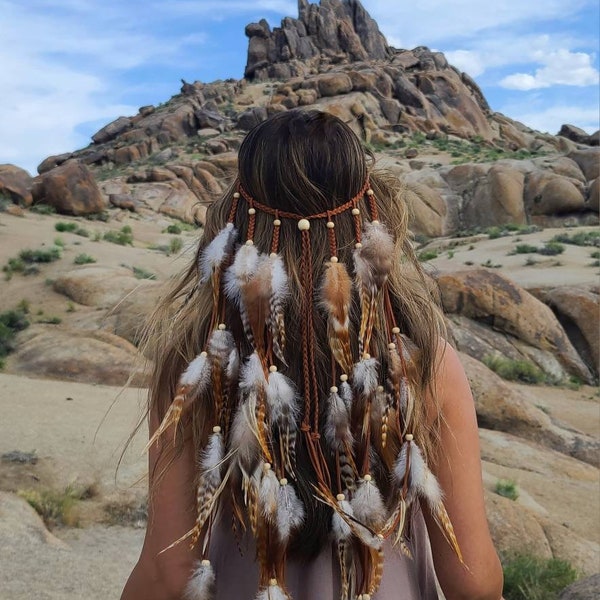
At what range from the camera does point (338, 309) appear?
182 cm

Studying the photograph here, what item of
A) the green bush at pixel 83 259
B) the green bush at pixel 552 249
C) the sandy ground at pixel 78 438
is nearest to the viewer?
the sandy ground at pixel 78 438

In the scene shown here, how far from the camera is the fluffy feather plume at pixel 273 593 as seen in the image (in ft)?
5.86

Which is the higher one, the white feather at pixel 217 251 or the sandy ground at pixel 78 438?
the white feather at pixel 217 251

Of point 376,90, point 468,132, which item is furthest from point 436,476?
point 468,132

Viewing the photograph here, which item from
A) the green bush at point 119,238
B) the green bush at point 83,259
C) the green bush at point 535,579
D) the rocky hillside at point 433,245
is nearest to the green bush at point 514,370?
the rocky hillside at point 433,245

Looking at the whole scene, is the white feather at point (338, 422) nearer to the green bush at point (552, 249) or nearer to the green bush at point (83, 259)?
the green bush at point (83, 259)

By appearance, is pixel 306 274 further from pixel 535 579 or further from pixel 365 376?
pixel 535 579

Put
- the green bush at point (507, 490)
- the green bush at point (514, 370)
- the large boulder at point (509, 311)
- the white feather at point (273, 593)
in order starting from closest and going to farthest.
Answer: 1. the white feather at point (273, 593)
2. the green bush at point (507, 490)
3. the green bush at point (514, 370)
4. the large boulder at point (509, 311)

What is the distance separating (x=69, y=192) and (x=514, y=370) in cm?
2237

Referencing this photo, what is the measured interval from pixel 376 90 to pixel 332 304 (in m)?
66.6

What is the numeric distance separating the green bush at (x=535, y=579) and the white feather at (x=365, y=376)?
4745mm

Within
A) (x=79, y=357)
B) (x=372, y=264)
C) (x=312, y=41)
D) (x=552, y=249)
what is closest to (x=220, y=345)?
(x=372, y=264)

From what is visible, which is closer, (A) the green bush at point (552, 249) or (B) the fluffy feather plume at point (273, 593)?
(B) the fluffy feather plume at point (273, 593)

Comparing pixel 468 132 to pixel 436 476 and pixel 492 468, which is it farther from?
pixel 436 476
